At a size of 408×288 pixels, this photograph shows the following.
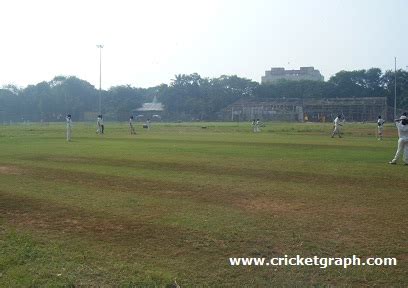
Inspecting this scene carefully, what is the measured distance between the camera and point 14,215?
29.0 ft

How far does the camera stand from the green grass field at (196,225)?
5.50 metres

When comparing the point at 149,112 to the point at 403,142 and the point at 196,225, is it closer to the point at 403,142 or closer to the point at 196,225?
the point at 403,142

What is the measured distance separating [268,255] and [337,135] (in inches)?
1381

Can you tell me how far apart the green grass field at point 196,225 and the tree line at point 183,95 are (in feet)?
311

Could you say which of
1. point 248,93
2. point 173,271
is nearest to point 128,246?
point 173,271

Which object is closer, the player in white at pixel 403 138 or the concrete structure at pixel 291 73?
the player in white at pixel 403 138

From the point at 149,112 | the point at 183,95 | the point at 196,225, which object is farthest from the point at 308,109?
the point at 196,225

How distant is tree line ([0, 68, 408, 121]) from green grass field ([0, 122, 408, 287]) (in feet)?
311

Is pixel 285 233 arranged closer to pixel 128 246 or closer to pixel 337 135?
pixel 128 246

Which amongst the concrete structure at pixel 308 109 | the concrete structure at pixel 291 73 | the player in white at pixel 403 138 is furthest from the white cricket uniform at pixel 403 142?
the concrete structure at pixel 291 73

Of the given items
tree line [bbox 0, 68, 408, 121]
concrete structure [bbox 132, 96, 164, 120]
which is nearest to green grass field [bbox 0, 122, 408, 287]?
tree line [bbox 0, 68, 408, 121]

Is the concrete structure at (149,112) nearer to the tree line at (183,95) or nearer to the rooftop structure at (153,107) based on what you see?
the rooftop structure at (153,107)

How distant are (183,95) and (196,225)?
360 feet

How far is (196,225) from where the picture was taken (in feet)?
25.6
